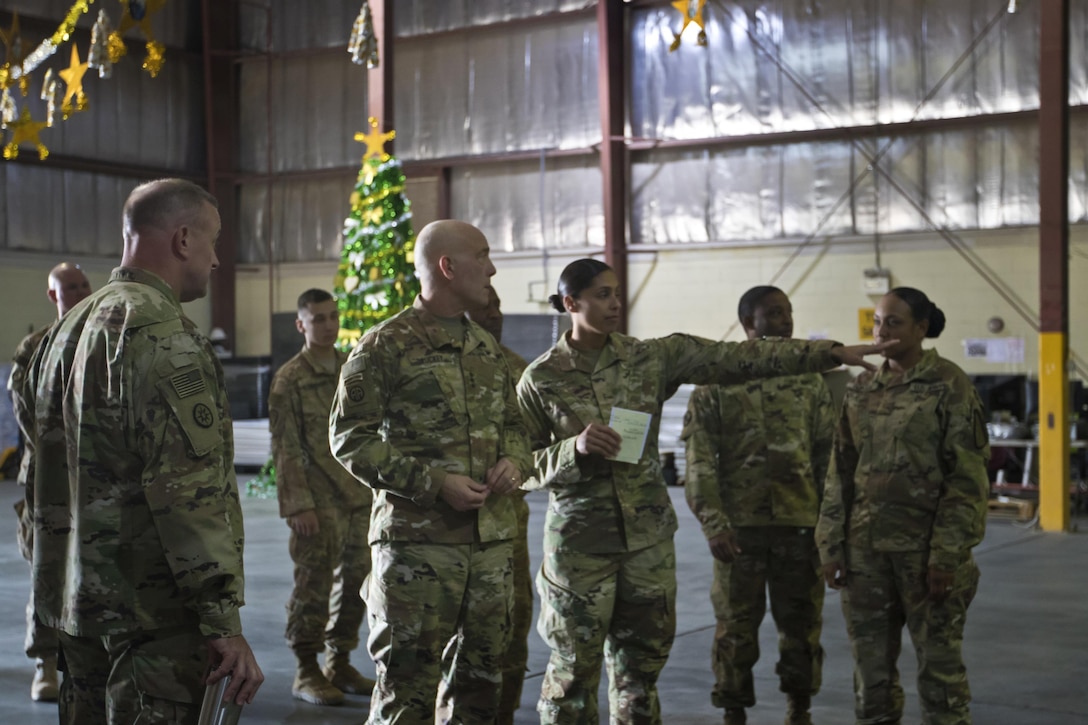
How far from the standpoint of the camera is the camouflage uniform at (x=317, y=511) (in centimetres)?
536

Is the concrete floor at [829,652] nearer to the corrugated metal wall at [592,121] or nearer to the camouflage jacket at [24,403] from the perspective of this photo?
the camouflage jacket at [24,403]

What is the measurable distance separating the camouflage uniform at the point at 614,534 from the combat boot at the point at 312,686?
1584mm

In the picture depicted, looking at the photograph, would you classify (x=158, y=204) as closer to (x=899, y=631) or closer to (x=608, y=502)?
(x=608, y=502)

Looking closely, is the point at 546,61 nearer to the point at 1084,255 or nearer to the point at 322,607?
the point at 1084,255

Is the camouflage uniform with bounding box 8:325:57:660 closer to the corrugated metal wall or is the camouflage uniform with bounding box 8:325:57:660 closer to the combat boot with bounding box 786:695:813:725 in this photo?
the combat boot with bounding box 786:695:813:725

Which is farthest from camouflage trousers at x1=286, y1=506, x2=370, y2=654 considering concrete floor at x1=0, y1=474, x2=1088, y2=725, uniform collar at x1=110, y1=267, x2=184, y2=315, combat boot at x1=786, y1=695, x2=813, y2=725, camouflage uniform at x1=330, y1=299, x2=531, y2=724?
uniform collar at x1=110, y1=267, x2=184, y2=315

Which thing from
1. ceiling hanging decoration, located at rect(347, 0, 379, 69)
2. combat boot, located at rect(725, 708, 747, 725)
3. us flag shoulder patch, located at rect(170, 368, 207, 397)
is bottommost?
combat boot, located at rect(725, 708, 747, 725)

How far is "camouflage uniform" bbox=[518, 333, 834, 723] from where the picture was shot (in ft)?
12.7

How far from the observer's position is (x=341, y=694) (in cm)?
526

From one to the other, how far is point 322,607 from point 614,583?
194 cm

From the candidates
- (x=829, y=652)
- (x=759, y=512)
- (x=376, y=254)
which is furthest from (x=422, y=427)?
(x=376, y=254)

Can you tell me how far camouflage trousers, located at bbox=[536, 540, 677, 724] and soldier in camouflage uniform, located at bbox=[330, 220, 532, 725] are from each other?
316mm

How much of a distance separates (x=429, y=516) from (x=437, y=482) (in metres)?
0.14

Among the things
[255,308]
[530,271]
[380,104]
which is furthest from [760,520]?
[255,308]
